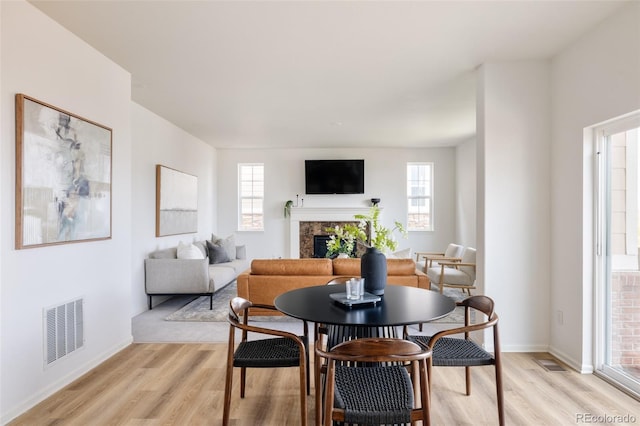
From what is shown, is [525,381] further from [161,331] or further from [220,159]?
[220,159]

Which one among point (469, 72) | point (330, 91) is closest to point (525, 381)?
point (469, 72)

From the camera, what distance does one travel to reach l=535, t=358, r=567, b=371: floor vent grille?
3023 millimetres

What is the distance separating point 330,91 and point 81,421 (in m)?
3.69

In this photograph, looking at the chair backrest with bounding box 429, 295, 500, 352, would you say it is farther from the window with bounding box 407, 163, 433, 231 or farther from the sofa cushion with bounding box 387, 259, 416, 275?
the window with bounding box 407, 163, 433, 231

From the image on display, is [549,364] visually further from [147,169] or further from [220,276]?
[147,169]

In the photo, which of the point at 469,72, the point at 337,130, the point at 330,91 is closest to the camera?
the point at 469,72

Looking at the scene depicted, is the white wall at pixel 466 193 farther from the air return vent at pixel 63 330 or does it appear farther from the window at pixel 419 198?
the air return vent at pixel 63 330

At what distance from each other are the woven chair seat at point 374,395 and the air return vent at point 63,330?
2.11 meters

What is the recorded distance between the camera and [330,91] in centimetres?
429

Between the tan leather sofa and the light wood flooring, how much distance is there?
3.40 feet

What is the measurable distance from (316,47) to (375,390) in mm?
2640

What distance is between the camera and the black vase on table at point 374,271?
2.27 meters

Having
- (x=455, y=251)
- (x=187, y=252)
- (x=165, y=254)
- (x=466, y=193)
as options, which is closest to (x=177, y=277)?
(x=187, y=252)

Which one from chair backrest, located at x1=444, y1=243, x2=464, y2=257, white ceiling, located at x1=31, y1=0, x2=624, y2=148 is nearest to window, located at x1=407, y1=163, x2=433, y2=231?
chair backrest, located at x1=444, y1=243, x2=464, y2=257
